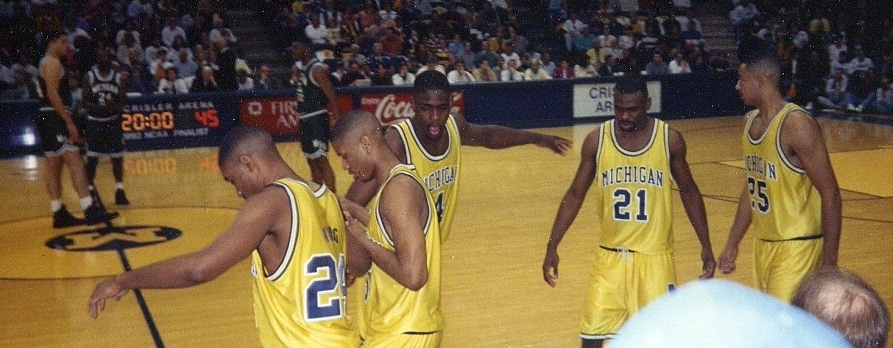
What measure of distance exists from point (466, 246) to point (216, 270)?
5513 mm

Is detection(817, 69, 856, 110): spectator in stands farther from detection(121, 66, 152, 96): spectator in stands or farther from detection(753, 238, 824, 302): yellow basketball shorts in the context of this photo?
detection(753, 238, 824, 302): yellow basketball shorts

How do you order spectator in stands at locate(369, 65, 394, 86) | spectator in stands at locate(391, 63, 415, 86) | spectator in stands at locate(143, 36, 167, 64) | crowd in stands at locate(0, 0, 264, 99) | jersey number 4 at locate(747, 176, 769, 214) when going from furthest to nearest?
1. spectator in stands at locate(391, 63, 415, 86)
2. spectator in stands at locate(369, 65, 394, 86)
3. spectator in stands at locate(143, 36, 167, 64)
4. crowd in stands at locate(0, 0, 264, 99)
5. jersey number 4 at locate(747, 176, 769, 214)

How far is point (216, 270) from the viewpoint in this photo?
3189 mm

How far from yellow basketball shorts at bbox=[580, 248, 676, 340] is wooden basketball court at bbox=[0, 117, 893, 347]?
1284mm

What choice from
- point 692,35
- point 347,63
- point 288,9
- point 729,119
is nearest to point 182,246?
point 347,63

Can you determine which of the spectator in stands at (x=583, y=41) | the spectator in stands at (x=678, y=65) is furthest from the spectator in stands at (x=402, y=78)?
the spectator in stands at (x=678, y=65)

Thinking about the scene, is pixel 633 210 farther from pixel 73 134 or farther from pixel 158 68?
pixel 158 68

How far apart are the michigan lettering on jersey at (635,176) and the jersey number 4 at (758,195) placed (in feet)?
1.54

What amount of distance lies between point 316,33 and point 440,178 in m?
14.8

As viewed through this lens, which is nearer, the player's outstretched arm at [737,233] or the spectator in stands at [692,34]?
the player's outstretched arm at [737,233]

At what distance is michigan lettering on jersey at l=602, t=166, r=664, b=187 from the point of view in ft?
15.7

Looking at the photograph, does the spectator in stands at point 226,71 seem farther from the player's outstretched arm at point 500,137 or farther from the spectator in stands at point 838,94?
the spectator in stands at point 838,94

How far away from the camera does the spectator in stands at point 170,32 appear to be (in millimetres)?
18250

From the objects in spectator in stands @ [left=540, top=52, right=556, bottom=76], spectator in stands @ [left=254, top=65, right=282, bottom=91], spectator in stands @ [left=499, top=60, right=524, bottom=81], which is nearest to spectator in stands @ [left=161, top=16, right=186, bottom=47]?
spectator in stands @ [left=254, top=65, right=282, bottom=91]
